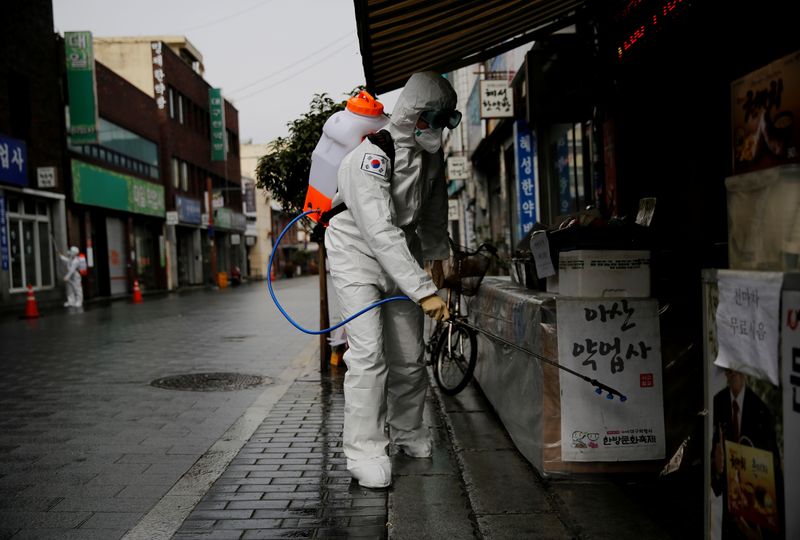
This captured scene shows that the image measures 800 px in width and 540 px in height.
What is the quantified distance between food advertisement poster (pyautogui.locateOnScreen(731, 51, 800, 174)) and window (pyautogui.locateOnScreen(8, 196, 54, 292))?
2342 cm

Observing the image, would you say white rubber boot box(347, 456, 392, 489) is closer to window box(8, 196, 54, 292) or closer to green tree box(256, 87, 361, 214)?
green tree box(256, 87, 361, 214)

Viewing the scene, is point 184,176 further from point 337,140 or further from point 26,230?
point 337,140

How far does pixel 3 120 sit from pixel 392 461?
21.8 metres

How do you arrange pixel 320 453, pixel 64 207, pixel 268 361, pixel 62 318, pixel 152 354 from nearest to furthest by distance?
pixel 320 453
pixel 268 361
pixel 152 354
pixel 62 318
pixel 64 207

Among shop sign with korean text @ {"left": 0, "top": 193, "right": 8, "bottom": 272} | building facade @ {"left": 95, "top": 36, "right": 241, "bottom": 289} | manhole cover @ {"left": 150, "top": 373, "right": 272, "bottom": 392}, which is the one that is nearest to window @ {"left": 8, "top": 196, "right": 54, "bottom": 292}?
shop sign with korean text @ {"left": 0, "top": 193, "right": 8, "bottom": 272}

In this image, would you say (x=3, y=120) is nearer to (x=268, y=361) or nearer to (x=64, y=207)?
(x=64, y=207)

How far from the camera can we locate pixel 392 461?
4152mm

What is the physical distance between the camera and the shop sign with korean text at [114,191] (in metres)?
26.4

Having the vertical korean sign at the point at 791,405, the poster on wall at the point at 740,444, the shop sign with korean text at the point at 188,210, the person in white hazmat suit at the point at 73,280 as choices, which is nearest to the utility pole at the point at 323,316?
the poster on wall at the point at 740,444

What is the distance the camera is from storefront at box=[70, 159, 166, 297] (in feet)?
88.9

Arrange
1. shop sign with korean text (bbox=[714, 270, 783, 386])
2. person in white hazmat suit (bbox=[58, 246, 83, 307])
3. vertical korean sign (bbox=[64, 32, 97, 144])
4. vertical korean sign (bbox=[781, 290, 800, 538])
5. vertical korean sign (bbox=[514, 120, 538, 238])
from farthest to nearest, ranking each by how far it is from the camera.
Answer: vertical korean sign (bbox=[64, 32, 97, 144])
person in white hazmat suit (bbox=[58, 246, 83, 307])
vertical korean sign (bbox=[514, 120, 538, 238])
shop sign with korean text (bbox=[714, 270, 783, 386])
vertical korean sign (bbox=[781, 290, 800, 538])

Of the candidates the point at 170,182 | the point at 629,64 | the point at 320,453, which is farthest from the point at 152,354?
the point at 170,182

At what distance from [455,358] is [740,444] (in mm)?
4222

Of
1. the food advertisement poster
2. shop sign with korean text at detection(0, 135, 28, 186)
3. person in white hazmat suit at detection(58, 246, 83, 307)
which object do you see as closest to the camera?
the food advertisement poster
